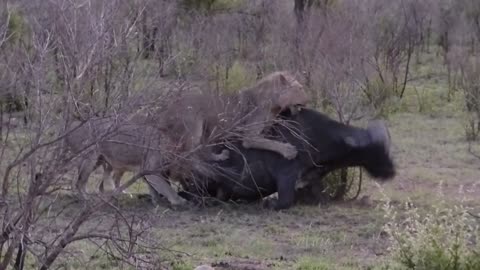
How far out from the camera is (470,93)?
17438 mm

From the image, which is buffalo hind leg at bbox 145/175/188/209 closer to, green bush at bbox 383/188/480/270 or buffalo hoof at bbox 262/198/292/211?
buffalo hoof at bbox 262/198/292/211

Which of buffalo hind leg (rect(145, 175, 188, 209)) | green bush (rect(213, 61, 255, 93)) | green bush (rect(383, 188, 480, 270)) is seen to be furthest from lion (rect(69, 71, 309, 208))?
green bush (rect(213, 61, 255, 93))

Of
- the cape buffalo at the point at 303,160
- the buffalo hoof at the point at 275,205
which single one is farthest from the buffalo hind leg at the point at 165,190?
the buffalo hoof at the point at 275,205

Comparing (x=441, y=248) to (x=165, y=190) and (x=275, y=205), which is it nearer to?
(x=275, y=205)

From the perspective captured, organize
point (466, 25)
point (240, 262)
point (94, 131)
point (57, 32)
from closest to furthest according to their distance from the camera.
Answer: point (94, 131), point (57, 32), point (240, 262), point (466, 25)

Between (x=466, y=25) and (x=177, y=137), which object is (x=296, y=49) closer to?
(x=177, y=137)

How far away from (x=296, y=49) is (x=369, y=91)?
1804 millimetres

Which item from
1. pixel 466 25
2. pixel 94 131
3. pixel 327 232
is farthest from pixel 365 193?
pixel 466 25

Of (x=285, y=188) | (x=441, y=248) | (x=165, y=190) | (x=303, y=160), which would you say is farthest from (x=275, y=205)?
(x=441, y=248)

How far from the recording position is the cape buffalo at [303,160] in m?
10.2

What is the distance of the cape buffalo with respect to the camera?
10.2 m

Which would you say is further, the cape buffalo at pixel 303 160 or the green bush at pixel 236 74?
the green bush at pixel 236 74

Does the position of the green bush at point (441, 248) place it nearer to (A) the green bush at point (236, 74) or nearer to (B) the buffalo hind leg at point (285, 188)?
(B) the buffalo hind leg at point (285, 188)

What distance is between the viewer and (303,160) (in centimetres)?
1027
